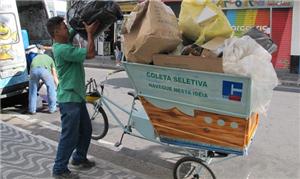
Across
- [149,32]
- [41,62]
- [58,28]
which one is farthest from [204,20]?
[41,62]

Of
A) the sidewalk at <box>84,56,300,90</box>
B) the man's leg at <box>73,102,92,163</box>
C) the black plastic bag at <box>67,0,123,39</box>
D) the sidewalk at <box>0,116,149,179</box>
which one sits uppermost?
the black plastic bag at <box>67,0,123,39</box>

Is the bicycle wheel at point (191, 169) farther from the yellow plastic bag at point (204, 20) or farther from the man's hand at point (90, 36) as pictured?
the man's hand at point (90, 36)

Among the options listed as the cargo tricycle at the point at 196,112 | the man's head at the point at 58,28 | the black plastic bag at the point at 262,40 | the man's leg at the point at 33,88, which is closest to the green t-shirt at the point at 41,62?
the man's leg at the point at 33,88

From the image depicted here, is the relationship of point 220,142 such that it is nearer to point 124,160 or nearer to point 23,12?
point 124,160

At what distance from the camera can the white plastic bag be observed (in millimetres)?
3086

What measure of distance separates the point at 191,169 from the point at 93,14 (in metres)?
1.90

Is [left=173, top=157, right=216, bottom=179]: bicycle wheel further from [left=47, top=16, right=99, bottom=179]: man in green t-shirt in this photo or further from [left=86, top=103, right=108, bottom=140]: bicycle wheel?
[left=86, top=103, right=108, bottom=140]: bicycle wheel

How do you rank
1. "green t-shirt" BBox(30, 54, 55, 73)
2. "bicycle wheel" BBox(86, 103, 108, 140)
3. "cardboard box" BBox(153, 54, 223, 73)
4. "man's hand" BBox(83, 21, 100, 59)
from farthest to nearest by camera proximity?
"green t-shirt" BBox(30, 54, 55, 73)
"bicycle wheel" BBox(86, 103, 108, 140)
"man's hand" BBox(83, 21, 100, 59)
"cardboard box" BBox(153, 54, 223, 73)

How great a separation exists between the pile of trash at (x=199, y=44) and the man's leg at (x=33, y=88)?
3928 millimetres

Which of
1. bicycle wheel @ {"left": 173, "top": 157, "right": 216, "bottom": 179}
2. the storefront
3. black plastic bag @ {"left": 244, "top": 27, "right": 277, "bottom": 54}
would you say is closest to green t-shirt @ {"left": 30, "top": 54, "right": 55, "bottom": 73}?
bicycle wheel @ {"left": 173, "top": 157, "right": 216, "bottom": 179}

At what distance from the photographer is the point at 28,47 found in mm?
7828

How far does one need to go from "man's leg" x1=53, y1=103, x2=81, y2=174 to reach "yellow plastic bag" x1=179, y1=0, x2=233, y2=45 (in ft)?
4.81

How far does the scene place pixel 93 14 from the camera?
12.0 ft

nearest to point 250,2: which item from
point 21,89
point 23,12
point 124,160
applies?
point 23,12
